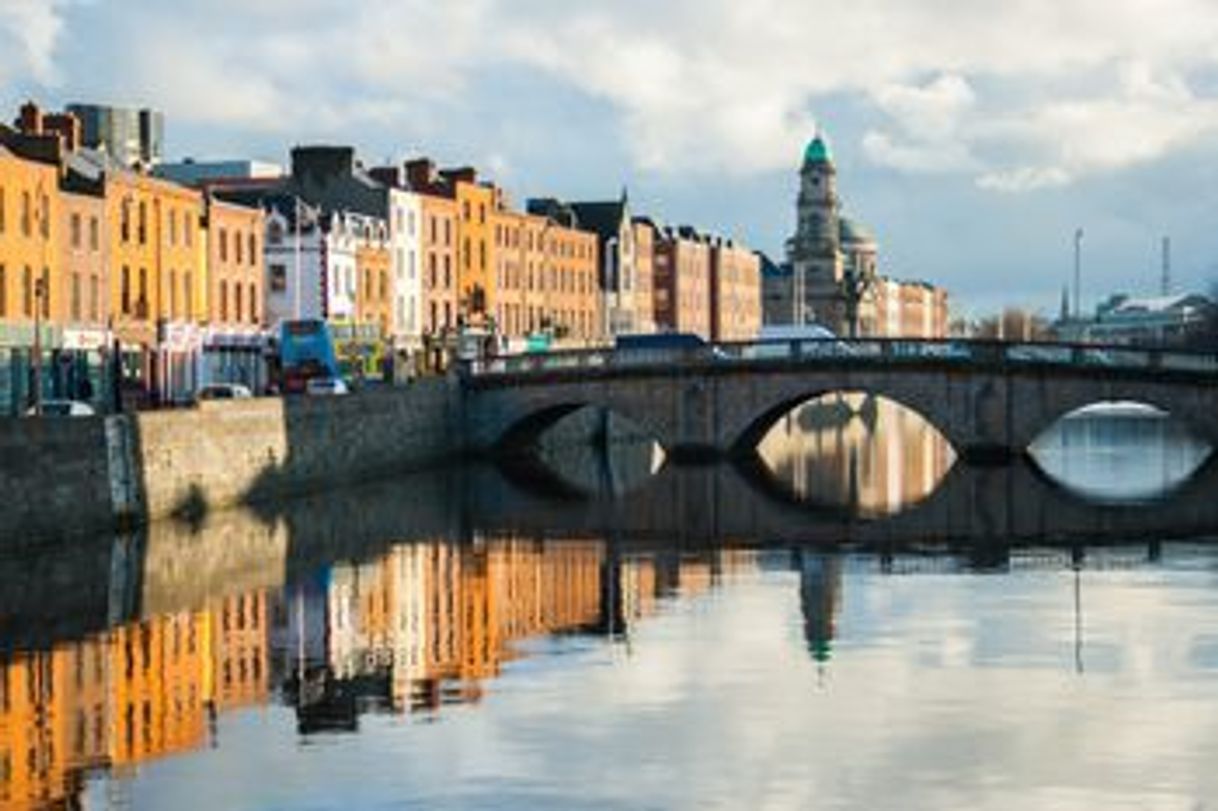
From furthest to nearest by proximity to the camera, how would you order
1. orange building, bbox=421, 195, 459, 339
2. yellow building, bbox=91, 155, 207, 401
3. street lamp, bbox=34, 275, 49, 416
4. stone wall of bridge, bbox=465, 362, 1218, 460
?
orange building, bbox=421, 195, 459, 339
stone wall of bridge, bbox=465, 362, 1218, 460
yellow building, bbox=91, 155, 207, 401
street lamp, bbox=34, 275, 49, 416

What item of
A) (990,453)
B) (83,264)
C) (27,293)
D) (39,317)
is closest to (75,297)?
(83,264)

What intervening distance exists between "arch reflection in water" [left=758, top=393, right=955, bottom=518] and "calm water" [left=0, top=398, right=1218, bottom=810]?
53.2ft

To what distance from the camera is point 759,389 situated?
320ft

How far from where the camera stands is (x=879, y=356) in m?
94.8

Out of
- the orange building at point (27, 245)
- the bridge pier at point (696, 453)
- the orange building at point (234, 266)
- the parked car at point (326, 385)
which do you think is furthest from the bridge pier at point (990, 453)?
the orange building at point (27, 245)

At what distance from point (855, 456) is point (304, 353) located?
101 ft

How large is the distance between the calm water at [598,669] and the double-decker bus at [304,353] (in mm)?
29081

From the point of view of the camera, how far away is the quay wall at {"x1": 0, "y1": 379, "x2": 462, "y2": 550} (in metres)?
56.5

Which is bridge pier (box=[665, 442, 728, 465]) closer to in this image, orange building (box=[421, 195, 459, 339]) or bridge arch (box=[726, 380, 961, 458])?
bridge arch (box=[726, 380, 961, 458])

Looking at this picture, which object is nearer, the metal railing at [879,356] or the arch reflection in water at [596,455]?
the arch reflection in water at [596,455]

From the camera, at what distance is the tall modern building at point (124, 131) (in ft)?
383

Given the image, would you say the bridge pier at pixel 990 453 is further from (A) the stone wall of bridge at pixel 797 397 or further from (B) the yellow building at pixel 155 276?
(B) the yellow building at pixel 155 276

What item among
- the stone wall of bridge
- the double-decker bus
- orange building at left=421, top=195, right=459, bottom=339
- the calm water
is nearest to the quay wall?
the calm water

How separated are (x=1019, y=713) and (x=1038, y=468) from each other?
59.6m
